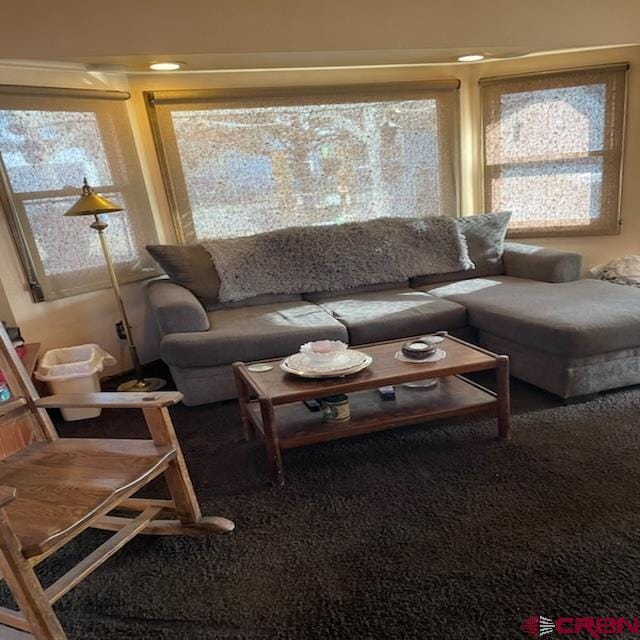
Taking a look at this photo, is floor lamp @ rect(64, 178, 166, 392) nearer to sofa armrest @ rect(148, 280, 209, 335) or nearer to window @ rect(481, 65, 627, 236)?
sofa armrest @ rect(148, 280, 209, 335)

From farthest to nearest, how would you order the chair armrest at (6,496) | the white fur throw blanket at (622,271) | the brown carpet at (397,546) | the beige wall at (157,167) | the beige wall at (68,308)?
the white fur throw blanket at (622,271) < the beige wall at (157,167) < the beige wall at (68,308) < the brown carpet at (397,546) < the chair armrest at (6,496)

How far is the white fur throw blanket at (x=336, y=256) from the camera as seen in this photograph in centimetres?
312

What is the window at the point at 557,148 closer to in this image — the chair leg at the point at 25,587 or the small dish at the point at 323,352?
the small dish at the point at 323,352

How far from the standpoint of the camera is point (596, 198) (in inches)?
137

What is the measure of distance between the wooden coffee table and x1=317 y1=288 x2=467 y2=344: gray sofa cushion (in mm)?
426

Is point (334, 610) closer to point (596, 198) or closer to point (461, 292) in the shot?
point (461, 292)

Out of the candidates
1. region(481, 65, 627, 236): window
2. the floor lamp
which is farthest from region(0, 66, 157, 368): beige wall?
region(481, 65, 627, 236): window

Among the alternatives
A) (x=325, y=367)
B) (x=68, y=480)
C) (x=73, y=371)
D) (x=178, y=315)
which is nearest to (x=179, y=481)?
(x=68, y=480)

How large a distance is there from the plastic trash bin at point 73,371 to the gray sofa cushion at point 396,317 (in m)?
1.43

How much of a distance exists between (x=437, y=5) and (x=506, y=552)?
2952 mm

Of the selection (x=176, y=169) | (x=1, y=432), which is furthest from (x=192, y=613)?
(x=176, y=169)

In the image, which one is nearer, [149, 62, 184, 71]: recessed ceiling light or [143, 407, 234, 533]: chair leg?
[143, 407, 234, 533]: chair leg

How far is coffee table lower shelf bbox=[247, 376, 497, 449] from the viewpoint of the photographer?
189 centimetres

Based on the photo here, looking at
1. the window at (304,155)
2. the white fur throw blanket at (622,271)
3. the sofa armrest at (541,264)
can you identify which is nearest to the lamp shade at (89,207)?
the window at (304,155)
